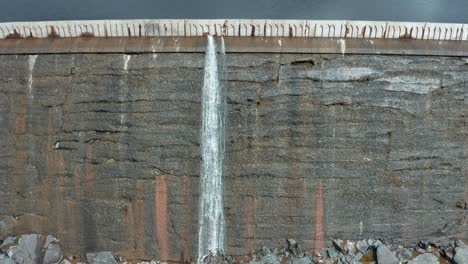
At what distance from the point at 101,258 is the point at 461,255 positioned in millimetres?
7975

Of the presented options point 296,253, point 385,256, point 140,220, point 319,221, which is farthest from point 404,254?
point 140,220

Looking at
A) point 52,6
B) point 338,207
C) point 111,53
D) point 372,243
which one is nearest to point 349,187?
point 338,207

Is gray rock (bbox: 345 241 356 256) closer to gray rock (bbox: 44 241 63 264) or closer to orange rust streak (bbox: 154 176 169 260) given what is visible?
orange rust streak (bbox: 154 176 169 260)

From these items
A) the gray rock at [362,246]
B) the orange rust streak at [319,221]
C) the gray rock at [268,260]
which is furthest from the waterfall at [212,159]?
the gray rock at [362,246]

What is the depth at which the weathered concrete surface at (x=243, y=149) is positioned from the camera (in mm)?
10719

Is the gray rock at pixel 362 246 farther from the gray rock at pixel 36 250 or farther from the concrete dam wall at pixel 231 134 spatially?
the gray rock at pixel 36 250

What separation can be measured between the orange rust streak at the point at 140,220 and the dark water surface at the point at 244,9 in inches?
250

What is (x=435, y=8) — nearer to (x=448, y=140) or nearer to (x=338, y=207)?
(x=448, y=140)

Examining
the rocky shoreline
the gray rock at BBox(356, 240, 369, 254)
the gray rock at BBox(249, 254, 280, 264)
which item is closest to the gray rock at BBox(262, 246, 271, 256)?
the rocky shoreline

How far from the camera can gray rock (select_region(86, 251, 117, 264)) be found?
11.1 metres

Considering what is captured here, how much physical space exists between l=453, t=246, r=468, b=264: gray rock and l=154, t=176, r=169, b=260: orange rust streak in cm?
639

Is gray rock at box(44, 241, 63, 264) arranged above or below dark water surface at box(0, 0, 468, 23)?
below

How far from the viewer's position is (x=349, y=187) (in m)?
11.0

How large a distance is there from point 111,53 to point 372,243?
727cm
